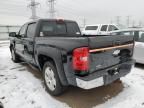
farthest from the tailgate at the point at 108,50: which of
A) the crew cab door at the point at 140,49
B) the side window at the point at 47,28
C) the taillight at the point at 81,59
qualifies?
the crew cab door at the point at 140,49

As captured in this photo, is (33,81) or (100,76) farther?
(33,81)

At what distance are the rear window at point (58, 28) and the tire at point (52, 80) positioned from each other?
1.06 m

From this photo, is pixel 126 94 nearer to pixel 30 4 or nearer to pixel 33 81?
pixel 33 81

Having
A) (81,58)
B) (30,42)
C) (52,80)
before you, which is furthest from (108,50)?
(30,42)

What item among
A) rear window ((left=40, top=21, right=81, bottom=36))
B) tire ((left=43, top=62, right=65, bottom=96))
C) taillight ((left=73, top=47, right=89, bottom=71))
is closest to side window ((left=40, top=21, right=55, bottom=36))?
rear window ((left=40, top=21, right=81, bottom=36))

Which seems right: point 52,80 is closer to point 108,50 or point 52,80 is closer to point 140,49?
point 108,50

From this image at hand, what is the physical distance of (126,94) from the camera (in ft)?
11.8

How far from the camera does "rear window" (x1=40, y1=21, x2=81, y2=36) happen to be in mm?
4165

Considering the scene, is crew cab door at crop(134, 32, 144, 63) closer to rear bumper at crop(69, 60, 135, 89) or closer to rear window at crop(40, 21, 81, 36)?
rear window at crop(40, 21, 81, 36)

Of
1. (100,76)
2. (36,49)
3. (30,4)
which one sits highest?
(30,4)

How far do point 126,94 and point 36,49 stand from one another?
2.42 m

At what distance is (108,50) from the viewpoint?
9.78 ft

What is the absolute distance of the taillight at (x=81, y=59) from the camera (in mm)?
2574

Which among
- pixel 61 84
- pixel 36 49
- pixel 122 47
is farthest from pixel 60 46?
pixel 122 47
